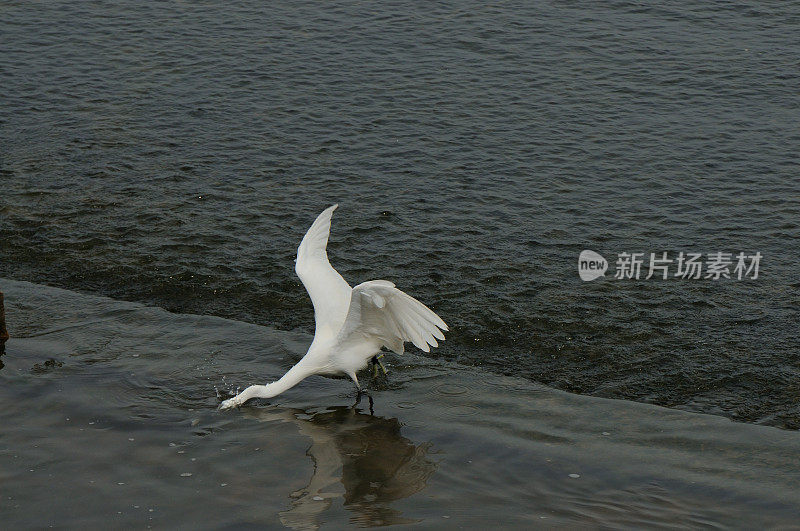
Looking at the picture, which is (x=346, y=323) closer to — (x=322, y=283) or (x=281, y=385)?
(x=281, y=385)

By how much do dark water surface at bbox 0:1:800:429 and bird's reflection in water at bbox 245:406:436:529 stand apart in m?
1.39

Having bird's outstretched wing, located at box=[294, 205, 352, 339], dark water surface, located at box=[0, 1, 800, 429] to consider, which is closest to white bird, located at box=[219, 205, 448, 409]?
bird's outstretched wing, located at box=[294, 205, 352, 339]

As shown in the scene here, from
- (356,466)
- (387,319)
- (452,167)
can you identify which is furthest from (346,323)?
(452,167)

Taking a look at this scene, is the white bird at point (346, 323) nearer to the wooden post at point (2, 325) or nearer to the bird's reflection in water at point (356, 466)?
the bird's reflection in water at point (356, 466)

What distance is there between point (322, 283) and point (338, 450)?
169 centimetres

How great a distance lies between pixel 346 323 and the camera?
7.78m

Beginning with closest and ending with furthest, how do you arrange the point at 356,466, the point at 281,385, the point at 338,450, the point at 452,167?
the point at 356,466 → the point at 338,450 → the point at 281,385 → the point at 452,167

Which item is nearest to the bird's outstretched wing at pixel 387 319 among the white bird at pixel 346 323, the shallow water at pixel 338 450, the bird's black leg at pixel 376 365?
the white bird at pixel 346 323

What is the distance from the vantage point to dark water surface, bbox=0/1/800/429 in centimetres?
936

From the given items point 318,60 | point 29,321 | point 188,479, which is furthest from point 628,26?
point 188,479

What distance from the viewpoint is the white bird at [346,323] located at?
291 inches

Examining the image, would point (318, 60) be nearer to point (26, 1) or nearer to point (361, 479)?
point (26, 1)

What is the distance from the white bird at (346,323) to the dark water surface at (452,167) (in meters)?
0.98

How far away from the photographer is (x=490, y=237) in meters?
11.0
